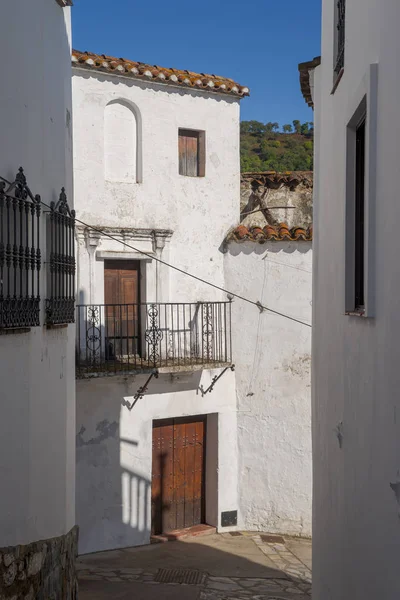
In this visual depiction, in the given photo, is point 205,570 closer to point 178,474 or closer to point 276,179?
point 178,474

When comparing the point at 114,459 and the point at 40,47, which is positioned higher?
the point at 40,47

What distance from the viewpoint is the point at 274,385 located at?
1510 cm

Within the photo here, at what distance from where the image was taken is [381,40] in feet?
14.4

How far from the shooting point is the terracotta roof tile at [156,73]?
1384cm

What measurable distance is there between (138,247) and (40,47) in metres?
7.49

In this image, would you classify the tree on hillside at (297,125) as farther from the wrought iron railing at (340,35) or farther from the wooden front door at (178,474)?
the wrought iron railing at (340,35)

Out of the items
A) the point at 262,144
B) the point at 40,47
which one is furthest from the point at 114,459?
the point at 262,144

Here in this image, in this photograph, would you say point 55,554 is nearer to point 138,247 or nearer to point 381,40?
point 381,40

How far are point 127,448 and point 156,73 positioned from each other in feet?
22.0

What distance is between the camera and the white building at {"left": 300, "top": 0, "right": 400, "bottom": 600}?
4.04m

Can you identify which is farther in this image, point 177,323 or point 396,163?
point 177,323

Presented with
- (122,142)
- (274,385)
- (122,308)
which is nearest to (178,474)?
(274,385)

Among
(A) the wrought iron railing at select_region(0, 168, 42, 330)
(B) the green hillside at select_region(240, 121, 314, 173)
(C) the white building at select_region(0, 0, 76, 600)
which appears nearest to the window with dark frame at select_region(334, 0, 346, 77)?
(C) the white building at select_region(0, 0, 76, 600)

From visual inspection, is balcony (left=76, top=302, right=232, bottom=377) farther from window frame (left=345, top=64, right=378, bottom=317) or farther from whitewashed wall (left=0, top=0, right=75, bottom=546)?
window frame (left=345, top=64, right=378, bottom=317)
